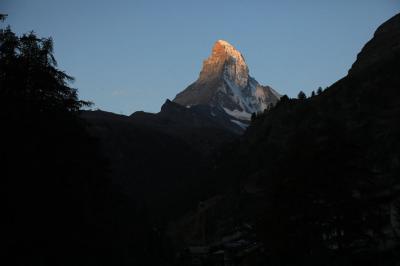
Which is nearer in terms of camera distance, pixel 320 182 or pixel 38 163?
pixel 38 163

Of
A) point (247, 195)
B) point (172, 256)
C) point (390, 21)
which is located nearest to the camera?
point (172, 256)

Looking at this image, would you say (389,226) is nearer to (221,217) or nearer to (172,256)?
(172,256)

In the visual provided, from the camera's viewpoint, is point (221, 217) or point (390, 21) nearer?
point (221, 217)

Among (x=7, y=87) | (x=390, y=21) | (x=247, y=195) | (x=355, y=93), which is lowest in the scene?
(x=7, y=87)

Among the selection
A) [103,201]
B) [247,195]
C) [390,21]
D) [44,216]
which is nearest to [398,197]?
[103,201]

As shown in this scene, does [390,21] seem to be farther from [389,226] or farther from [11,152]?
[11,152]

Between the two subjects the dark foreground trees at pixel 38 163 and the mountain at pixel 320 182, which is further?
the mountain at pixel 320 182

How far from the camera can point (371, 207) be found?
90.8 ft

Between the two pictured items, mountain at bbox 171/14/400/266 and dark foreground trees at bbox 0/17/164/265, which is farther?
mountain at bbox 171/14/400/266

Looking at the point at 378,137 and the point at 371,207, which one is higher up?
the point at 378,137

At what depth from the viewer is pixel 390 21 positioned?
618ft

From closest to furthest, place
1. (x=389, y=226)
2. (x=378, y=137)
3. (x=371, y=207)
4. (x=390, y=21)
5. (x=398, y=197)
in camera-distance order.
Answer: (x=371, y=207), (x=389, y=226), (x=398, y=197), (x=378, y=137), (x=390, y=21)

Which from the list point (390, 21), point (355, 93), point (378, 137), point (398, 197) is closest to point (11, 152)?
point (398, 197)

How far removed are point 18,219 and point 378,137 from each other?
2993 inches
